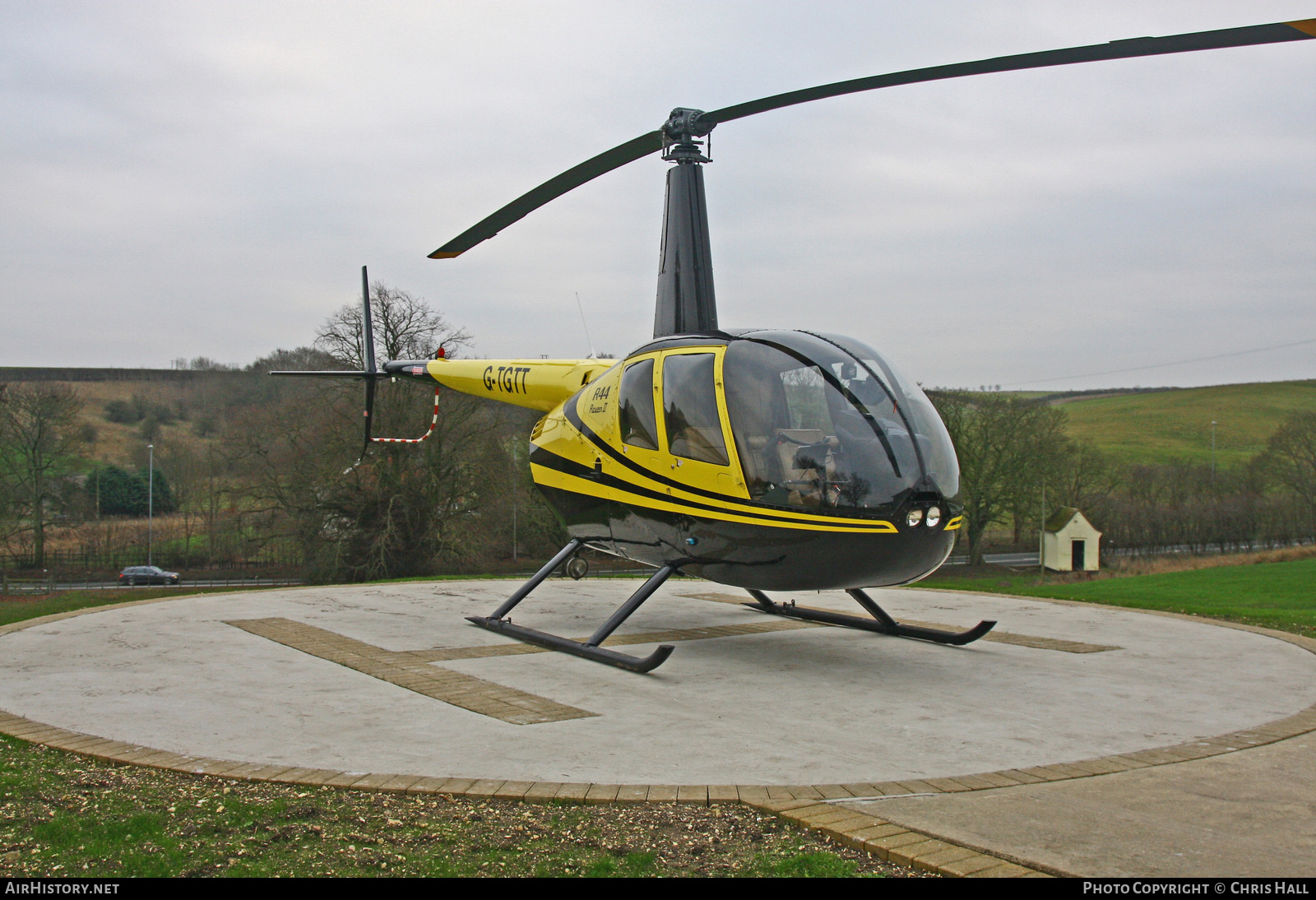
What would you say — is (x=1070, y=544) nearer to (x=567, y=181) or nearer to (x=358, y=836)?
(x=567, y=181)

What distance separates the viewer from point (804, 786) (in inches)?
195

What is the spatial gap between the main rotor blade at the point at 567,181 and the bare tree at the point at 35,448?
39.5m

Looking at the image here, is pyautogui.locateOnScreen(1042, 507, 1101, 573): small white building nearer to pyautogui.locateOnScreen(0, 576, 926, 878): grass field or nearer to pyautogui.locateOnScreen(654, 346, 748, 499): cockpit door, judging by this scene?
pyautogui.locateOnScreen(654, 346, 748, 499): cockpit door

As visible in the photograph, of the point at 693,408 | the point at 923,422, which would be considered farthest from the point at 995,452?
the point at 693,408

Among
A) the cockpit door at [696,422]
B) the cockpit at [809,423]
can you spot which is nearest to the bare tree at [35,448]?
the cockpit door at [696,422]

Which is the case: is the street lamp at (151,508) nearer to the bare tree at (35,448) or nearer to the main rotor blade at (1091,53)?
the bare tree at (35,448)

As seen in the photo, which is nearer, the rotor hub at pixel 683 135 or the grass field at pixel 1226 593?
the rotor hub at pixel 683 135

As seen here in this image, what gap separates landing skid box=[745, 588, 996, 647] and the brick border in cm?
339

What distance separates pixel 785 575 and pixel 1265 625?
675cm

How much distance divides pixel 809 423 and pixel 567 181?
4.22 meters

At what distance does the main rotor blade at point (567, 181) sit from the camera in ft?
32.6

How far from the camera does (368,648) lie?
30.1ft

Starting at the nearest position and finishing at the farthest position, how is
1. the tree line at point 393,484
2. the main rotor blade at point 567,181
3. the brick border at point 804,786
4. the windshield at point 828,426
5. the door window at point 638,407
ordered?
the brick border at point 804,786 < the windshield at point 828,426 < the door window at point 638,407 < the main rotor blade at point 567,181 < the tree line at point 393,484
